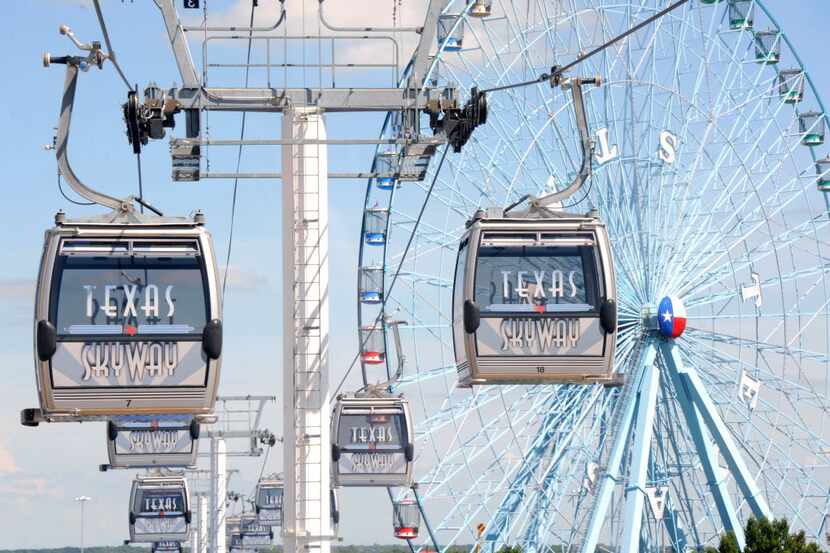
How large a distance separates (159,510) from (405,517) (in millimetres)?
14268

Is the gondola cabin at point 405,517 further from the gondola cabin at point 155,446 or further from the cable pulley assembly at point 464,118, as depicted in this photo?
the cable pulley assembly at point 464,118

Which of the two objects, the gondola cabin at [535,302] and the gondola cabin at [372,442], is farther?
the gondola cabin at [372,442]

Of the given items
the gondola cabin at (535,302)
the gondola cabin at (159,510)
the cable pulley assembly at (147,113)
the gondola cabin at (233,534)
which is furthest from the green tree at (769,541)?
the gondola cabin at (233,534)

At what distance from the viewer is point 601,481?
39406 millimetres

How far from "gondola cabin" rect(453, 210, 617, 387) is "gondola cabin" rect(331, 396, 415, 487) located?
1563 centimetres

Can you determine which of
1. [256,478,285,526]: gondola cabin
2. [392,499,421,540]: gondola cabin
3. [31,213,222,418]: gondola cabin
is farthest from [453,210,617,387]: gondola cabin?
[256,478,285,526]: gondola cabin

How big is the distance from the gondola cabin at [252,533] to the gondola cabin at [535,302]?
54481 millimetres

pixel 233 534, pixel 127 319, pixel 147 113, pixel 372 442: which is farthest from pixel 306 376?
pixel 233 534

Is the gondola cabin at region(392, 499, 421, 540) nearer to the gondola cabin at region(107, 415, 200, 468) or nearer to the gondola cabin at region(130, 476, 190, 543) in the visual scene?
the gondola cabin at region(107, 415, 200, 468)

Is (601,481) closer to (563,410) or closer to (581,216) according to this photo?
(563,410)

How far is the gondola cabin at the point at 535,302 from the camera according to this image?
17.4 meters

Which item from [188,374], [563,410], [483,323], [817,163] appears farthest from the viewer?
[817,163]

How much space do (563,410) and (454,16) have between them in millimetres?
8186

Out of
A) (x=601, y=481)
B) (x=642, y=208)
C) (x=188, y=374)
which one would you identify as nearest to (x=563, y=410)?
(x=601, y=481)
